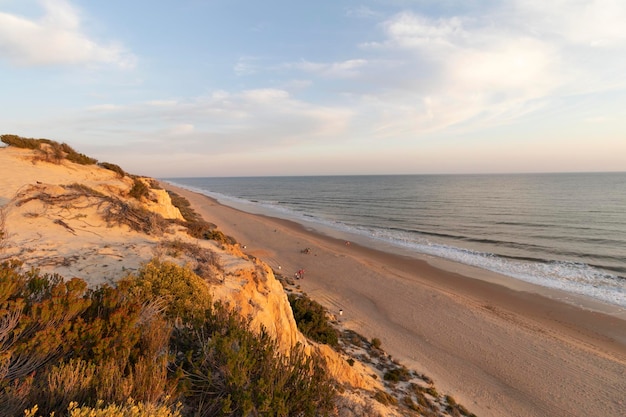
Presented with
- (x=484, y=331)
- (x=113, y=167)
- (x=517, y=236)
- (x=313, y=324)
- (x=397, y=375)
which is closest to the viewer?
(x=397, y=375)

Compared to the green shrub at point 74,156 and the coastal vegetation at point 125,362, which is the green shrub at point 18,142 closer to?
Result: the green shrub at point 74,156

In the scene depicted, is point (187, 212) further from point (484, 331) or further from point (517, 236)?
point (517, 236)

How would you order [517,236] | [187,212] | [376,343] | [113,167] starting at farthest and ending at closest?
[187,212] < [517,236] < [113,167] < [376,343]

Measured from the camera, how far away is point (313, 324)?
10492 millimetres

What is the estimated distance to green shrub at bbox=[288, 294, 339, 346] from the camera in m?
10.0

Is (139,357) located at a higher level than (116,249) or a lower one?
lower

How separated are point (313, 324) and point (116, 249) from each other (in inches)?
255

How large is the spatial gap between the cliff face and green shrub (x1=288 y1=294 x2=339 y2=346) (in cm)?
127

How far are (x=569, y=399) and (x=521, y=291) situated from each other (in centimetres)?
928

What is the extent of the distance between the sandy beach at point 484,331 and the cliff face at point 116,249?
13.1 ft

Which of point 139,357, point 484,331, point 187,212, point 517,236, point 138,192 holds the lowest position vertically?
point 484,331

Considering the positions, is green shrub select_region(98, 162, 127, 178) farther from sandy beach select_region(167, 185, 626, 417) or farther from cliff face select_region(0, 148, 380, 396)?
sandy beach select_region(167, 185, 626, 417)

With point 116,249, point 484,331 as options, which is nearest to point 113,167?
point 116,249

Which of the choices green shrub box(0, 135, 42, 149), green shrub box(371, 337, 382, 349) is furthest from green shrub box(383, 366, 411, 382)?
green shrub box(0, 135, 42, 149)
